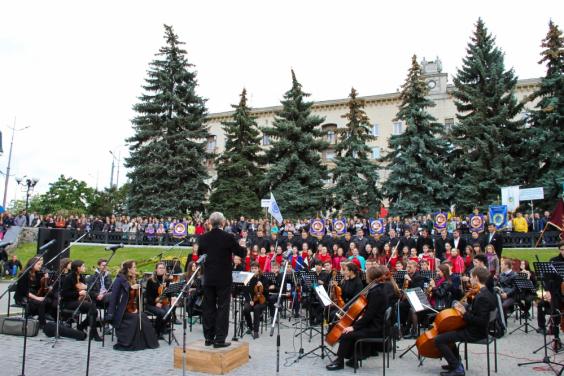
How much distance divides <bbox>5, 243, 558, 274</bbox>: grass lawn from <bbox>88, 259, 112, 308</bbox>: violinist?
1075cm

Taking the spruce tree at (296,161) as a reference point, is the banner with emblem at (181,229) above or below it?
below

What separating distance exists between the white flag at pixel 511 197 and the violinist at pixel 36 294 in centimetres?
2267

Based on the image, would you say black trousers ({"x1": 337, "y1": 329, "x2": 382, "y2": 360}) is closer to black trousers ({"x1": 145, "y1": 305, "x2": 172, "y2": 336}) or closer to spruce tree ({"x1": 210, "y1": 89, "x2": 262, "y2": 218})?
black trousers ({"x1": 145, "y1": 305, "x2": 172, "y2": 336})

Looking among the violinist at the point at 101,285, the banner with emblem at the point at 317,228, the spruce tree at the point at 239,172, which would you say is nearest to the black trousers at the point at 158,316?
the violinist at the point at 101,285

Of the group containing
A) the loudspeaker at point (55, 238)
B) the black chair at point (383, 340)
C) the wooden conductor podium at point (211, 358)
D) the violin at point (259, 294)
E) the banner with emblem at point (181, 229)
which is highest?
the banner with emblem at point (181, 229)

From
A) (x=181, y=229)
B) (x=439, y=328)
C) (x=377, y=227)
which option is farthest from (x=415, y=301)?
(x=181, y=229)

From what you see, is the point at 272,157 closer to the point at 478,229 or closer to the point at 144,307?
the point at 478,229

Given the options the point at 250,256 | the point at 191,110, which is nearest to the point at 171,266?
the point at 250,256

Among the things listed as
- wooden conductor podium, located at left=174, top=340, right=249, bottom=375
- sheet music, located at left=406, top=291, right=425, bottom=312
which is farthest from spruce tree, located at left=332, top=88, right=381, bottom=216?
wooden conductor podium, located at left=174, top=340, right=249, bottom=375

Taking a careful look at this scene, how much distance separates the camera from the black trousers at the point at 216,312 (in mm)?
8008

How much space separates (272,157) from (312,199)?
205 inches

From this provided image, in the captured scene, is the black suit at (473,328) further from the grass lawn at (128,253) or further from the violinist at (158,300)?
the grass lawn at (128,253)

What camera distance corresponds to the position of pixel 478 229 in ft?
68.9

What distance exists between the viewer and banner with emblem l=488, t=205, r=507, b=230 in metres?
22.8
